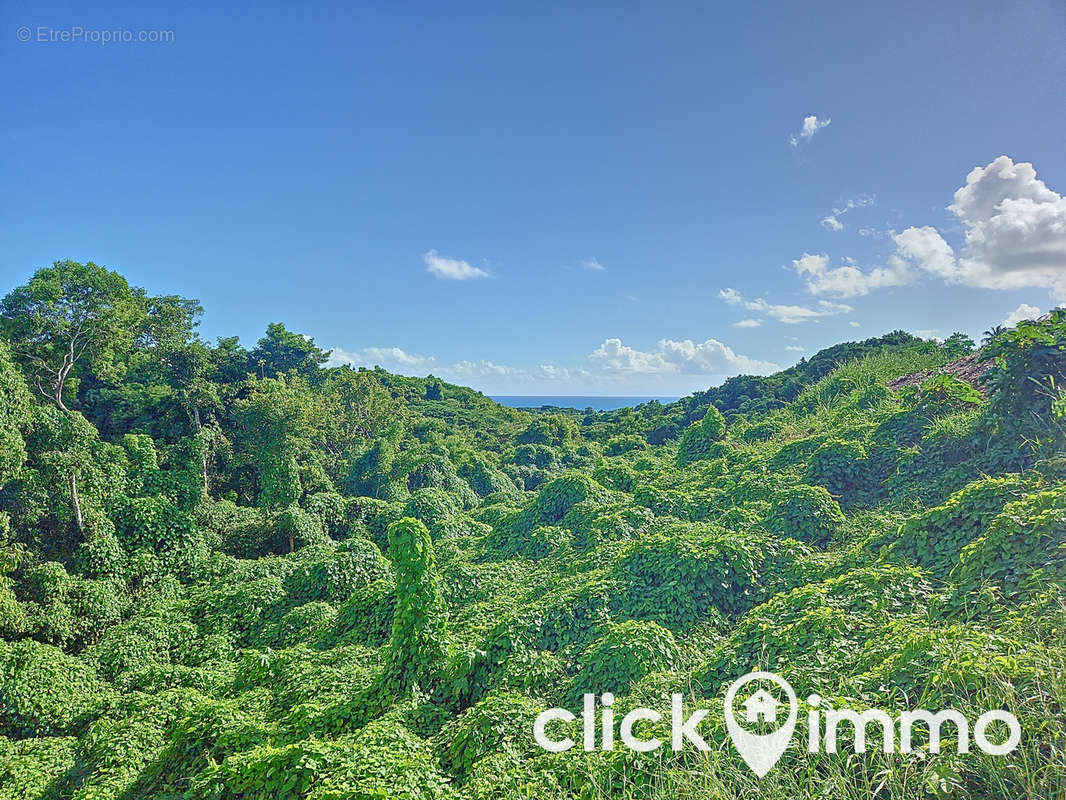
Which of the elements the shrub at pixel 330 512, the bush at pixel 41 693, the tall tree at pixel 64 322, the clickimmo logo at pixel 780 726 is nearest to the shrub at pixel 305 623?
the bush at pixel 41 693

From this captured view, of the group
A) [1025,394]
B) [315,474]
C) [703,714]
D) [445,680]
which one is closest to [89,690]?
[445,680]

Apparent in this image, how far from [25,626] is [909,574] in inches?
548

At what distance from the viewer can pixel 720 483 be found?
40.4 ft

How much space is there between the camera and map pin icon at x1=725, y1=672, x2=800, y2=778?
125 inches

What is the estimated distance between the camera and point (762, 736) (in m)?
3.31

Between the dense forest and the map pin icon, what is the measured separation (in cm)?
11

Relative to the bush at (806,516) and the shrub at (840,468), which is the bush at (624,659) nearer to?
the bush at (806,516)

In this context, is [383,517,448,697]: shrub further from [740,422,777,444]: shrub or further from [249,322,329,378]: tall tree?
[249,322,329,378]: tall tree

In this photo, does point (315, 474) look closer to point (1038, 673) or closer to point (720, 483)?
point (720, 483)

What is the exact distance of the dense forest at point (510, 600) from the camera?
11.9 feet

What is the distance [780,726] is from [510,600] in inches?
226

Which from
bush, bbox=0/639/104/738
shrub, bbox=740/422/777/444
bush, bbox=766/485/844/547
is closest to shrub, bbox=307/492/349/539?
bush, bbox=0/639/104/738

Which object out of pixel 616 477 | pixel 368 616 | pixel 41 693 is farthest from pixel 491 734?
pixel 616 477

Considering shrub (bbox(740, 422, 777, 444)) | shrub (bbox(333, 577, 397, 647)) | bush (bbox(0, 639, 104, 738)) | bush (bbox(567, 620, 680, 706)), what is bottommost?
bush (bbox(0, 639, 104, 738))
